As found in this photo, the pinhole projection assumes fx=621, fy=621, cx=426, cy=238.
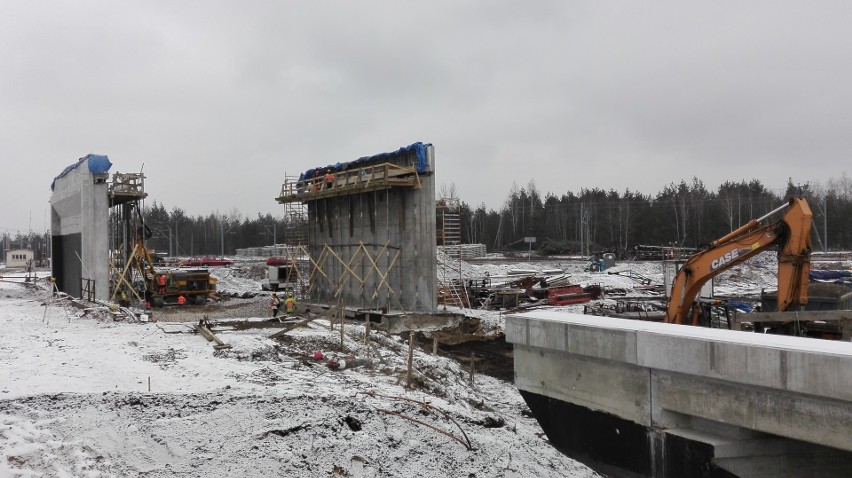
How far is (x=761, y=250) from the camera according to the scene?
42.7 ft

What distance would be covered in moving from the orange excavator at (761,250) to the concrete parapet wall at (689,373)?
5823 millimetres

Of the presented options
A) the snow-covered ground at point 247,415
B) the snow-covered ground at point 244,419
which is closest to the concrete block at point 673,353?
the snow-covered ground at point 244,419

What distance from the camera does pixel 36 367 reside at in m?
11.0

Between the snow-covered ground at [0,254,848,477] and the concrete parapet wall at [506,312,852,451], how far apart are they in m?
1.56

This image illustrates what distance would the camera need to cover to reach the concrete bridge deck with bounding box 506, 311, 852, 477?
231 inches

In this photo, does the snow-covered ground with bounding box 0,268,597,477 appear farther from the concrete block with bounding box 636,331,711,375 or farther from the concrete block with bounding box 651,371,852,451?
the concrete block with bounding box 636,331,711,375

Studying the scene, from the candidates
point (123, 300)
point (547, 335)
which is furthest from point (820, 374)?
point (123, 300)

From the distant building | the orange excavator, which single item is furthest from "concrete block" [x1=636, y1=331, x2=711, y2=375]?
the distant building

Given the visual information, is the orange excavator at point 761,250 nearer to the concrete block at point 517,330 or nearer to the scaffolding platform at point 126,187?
the concrete block at point 517,330

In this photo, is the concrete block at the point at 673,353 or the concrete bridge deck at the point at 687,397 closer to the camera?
the concrete bridge deck at the point at 687,397

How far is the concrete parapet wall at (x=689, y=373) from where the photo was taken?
227 inches

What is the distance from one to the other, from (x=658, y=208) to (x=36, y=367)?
69690 millimetres

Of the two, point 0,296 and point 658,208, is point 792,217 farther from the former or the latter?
point 658,208

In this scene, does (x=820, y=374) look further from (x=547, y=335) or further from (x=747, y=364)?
(x=547, y=335)
